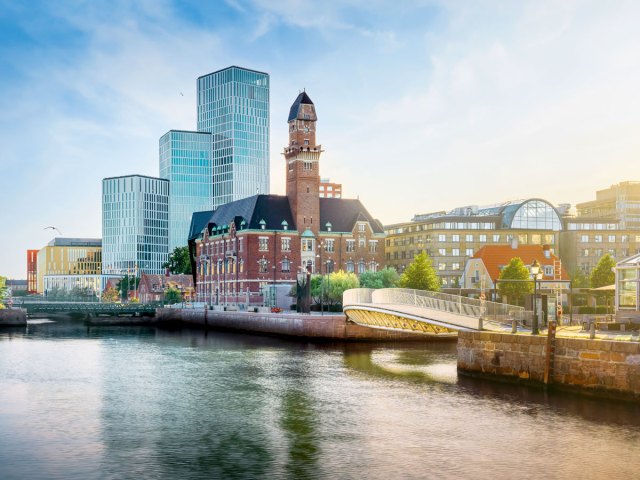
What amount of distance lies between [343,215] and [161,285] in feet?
218

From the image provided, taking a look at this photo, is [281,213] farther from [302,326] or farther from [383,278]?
[302,326]

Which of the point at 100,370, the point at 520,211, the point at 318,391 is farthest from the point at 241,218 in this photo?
the point at 318,391

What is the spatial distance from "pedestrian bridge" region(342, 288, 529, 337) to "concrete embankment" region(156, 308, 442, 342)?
655 cm

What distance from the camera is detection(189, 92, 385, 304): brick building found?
4970 inches

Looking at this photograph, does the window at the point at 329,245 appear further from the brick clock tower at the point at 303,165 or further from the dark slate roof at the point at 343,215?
the brick clock tower at the point at 303,165

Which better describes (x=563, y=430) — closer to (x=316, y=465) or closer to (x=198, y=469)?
(x=316, y=465)

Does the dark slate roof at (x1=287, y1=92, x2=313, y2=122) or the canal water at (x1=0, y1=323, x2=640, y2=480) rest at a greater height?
the dark slate roof at (x1=287, y1=92, x2=313, y2=122)

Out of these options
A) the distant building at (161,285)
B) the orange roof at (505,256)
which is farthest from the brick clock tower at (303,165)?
the distant building at (161,285)

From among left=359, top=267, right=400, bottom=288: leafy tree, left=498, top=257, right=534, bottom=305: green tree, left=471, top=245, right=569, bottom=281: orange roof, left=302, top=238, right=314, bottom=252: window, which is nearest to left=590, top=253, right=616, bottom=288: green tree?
left=498, top=257, right=534, bottom=305: green tree

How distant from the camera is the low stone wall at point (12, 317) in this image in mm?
113062

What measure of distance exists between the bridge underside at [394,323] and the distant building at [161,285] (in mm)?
120119

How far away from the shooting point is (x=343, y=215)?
136125mm

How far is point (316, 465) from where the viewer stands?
2888cm

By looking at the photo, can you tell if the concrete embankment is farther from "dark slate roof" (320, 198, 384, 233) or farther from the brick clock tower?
"dark slate roof" (320, 198, 384, 233)
